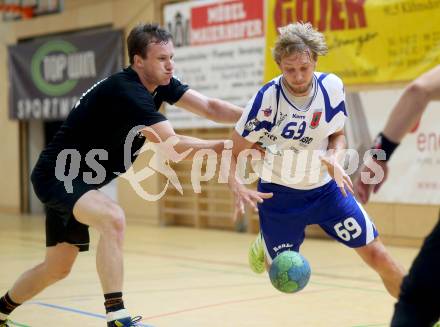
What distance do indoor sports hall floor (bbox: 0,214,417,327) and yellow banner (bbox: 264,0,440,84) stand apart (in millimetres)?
2648

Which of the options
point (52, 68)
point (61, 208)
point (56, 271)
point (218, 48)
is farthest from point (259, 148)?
point (52, 68)

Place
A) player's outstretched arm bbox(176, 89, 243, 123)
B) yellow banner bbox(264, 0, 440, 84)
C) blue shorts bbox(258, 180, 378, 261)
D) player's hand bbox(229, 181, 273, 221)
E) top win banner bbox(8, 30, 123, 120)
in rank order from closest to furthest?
player's hand bbox(229, 181, 273, 221)
blue shorts bbox(258, 180, 378, 261)
player's outstretched arm bbox(176, 89, 243, 123)
yellow banner bbox(264, 0, 440, 84)
top win banner bbox(8, 30, 123, 120)

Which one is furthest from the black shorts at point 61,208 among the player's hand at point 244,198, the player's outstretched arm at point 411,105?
the player's outstretched arm at point 411,105

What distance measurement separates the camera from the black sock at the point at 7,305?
5.41 meters

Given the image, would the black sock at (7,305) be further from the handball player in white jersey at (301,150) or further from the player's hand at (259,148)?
the player's hand at (259,148)

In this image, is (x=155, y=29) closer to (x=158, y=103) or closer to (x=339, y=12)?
(x=158, y=103)

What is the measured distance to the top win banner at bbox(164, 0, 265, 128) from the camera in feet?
A: 43.2

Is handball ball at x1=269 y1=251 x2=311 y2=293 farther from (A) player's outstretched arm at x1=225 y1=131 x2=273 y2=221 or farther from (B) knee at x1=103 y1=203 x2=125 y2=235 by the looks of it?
(B) knee at x1=103 y1=203 x2=125 y2=235

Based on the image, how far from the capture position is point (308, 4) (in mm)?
12070

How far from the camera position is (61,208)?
5.06 meters

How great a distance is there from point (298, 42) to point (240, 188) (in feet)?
3.47

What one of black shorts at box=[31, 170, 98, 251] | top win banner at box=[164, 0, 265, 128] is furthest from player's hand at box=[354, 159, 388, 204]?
top win banner at box=[164, 0, 265, 128]

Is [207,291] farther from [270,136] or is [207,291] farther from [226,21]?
[226,21]

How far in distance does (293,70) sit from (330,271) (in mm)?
4429
